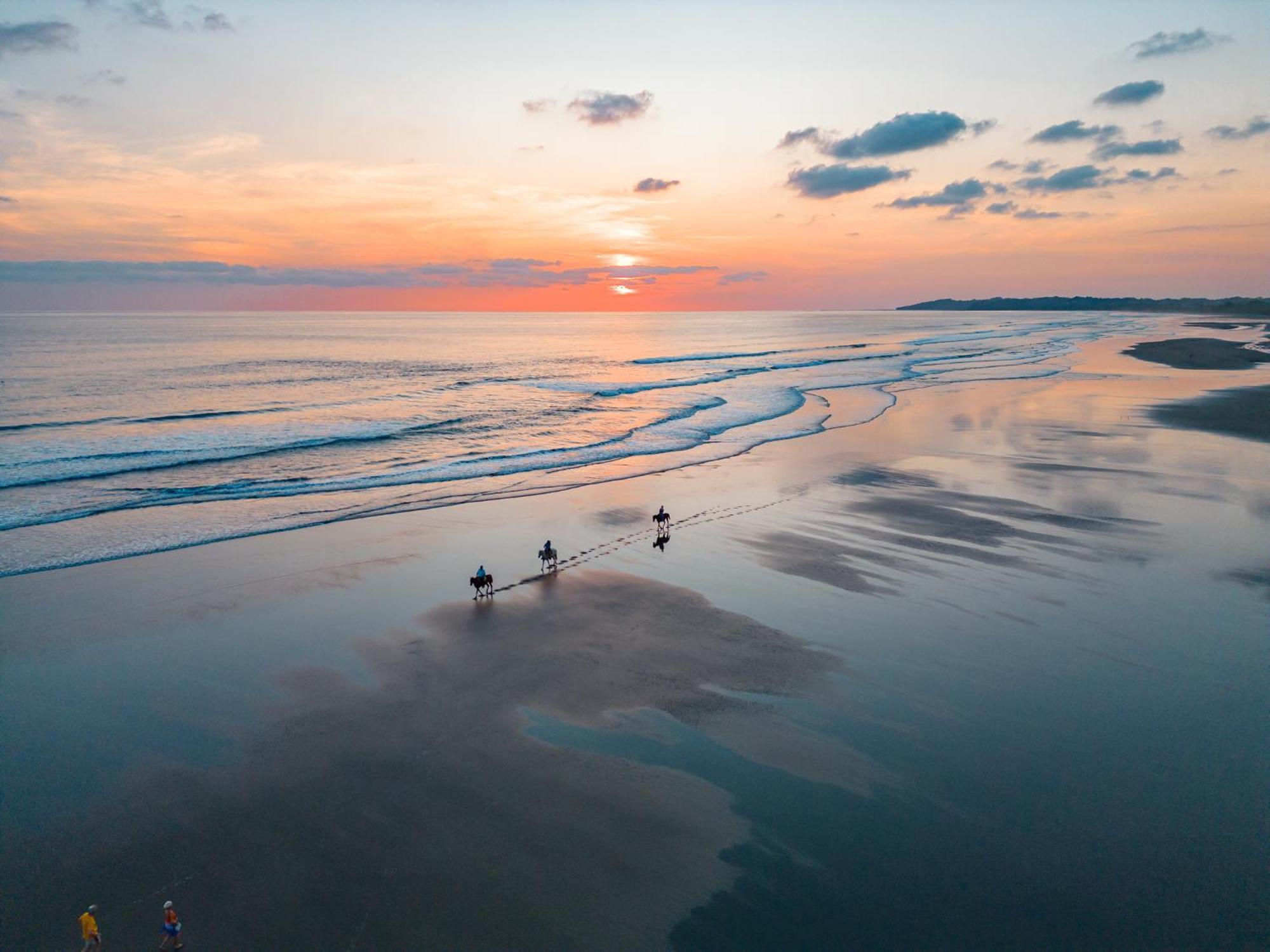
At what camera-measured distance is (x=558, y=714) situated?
11555 millimetres

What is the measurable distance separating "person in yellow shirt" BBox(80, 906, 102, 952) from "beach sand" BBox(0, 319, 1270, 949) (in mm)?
273

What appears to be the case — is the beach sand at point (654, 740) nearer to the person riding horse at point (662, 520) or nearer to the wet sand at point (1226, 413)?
the person riding horse at point (662, 520)

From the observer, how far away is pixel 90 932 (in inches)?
288

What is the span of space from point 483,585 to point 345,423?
2942cm

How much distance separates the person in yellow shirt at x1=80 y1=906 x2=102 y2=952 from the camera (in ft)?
23.9

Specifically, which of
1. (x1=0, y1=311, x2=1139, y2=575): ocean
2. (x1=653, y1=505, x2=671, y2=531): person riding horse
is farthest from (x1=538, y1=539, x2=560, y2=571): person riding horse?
(x1=0, y1=311, x2=1139, y2=575): ocean

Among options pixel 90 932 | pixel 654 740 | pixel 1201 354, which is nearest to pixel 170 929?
pixel 90 932

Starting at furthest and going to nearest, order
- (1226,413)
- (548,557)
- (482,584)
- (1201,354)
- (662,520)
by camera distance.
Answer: (1201,354) < (1226,413) < (662,520) < (548,557) < (482,584)

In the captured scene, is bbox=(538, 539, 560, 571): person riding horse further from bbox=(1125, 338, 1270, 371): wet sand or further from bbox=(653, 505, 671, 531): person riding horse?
bbox=(1125, 338, 1270, 371): wet sand

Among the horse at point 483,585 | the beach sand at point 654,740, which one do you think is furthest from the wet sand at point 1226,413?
the horse at point 483,585

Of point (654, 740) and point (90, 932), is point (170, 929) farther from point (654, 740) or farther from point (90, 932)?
point (654, 740)

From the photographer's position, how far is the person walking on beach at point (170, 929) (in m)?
7.28

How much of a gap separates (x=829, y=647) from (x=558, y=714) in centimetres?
587

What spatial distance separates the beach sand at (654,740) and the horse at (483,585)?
0.36 m
